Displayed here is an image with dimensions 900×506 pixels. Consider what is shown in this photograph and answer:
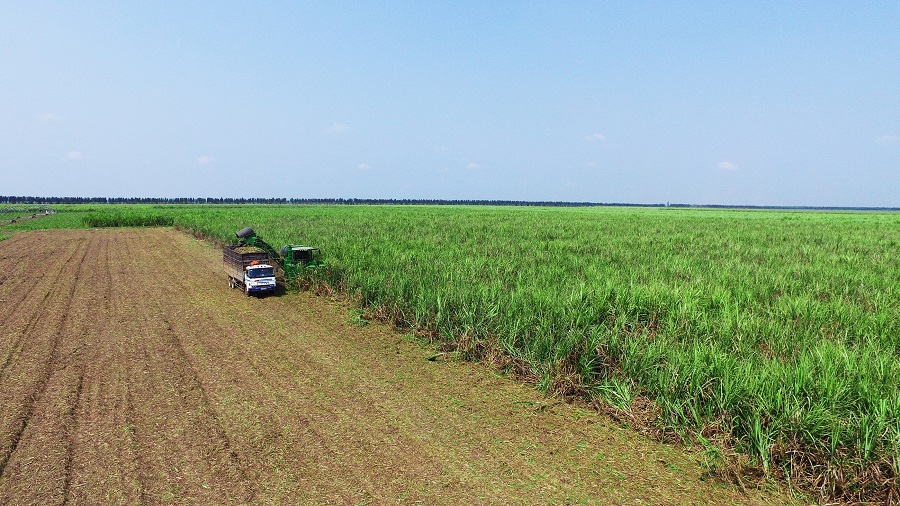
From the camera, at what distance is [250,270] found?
44.1ft

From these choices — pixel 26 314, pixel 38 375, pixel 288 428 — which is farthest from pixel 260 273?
pixel 288 428

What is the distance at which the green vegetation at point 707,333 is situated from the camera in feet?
15.7

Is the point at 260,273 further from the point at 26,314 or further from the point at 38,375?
the point at 38,375

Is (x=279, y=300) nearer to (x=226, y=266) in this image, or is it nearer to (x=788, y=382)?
(x=226, y=266)

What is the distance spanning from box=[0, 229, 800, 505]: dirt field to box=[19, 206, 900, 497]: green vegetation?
590 mm

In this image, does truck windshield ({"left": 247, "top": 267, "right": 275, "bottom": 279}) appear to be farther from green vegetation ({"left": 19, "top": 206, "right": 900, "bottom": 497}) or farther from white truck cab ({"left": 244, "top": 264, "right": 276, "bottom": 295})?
green vegetation ({"left": 19, "top": 206, "right": 900, "bottom": 497})

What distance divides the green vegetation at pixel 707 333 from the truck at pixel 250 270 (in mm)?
1684

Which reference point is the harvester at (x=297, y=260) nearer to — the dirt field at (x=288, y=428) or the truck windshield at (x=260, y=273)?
the truck windshield at (x=260, y=273)

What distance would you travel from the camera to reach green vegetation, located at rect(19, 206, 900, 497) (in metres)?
4.79

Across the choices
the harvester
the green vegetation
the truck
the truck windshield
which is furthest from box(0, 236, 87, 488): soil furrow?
the green vegetation

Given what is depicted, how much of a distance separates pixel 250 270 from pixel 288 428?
28.3 feet

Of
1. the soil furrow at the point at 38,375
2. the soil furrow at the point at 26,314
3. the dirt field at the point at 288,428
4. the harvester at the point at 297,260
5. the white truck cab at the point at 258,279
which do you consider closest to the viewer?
the dirt field at the point at 288,428

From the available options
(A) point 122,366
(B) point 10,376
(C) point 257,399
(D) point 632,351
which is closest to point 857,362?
(D) point 632,351

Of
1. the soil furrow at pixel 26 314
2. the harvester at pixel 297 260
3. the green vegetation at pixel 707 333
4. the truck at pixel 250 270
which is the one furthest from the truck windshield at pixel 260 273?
the soil furrow at pixel 26 314
